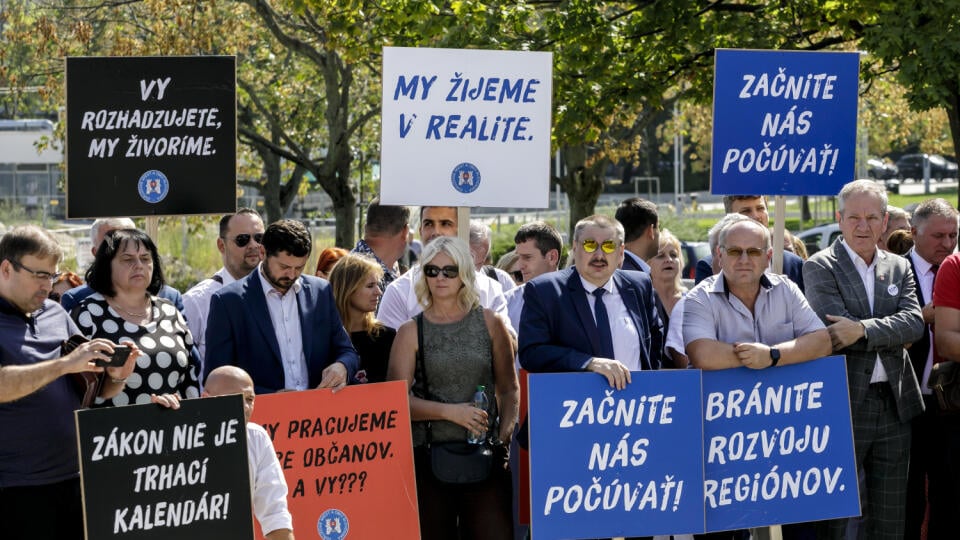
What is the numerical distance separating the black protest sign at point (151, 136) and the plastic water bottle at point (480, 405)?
1856 millimetres

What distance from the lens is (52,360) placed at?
5.11m

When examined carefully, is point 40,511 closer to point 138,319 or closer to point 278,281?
point 138,319

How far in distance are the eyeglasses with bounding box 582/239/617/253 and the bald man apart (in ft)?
5.70

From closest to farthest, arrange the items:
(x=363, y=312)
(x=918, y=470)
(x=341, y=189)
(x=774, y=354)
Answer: (x=774, y=354) < (x=363, y=312) < (x=918, y=470) < (x=341, y=189)

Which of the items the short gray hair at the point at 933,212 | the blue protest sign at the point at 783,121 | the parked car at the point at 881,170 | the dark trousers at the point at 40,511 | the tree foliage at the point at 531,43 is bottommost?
the dark trousers at the point at 40,511

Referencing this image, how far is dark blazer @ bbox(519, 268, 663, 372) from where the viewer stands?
5969 mm

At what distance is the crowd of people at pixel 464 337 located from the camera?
5.30 metres

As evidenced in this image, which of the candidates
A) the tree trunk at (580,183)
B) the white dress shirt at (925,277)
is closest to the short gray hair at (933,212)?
the white dress shirt at (925,277)

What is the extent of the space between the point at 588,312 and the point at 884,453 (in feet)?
5.84

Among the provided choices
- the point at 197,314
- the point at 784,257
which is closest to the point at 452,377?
the point at 197,314

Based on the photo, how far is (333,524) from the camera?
6.00 m

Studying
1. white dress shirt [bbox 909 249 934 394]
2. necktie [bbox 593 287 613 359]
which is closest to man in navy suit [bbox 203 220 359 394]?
necktie [bbox 593 287 613 359]

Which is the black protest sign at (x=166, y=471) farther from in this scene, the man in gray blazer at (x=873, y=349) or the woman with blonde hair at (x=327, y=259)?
the man in gray blazer at (x=873, y=349)

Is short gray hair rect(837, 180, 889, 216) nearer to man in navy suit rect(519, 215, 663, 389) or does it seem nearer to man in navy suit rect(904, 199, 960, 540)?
man in navy suit rect(904, 199, 960, 540)
